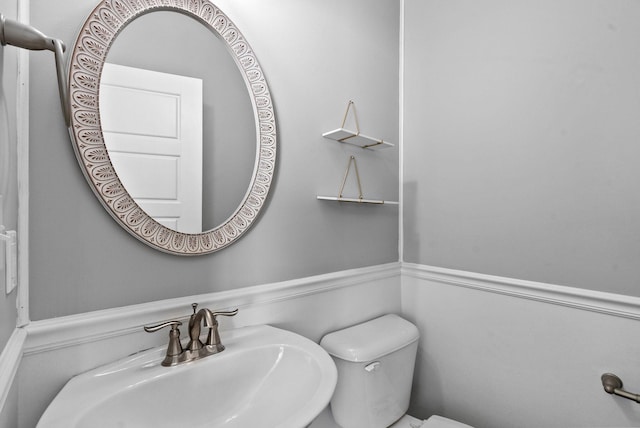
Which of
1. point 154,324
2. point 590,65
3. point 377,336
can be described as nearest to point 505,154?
point 590,65

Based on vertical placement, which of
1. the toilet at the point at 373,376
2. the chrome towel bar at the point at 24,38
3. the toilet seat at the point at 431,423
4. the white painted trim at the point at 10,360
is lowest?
the toilet seat at the point at 431,423

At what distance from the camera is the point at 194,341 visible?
0.82 metres

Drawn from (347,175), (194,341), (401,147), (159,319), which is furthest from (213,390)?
(401,147)

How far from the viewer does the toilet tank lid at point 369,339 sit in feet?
3.58

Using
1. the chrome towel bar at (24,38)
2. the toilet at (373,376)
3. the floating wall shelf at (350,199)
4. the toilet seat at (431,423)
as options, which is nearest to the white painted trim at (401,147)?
the floating wall shelf at (350,199)

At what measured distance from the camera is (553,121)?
3.53 ft

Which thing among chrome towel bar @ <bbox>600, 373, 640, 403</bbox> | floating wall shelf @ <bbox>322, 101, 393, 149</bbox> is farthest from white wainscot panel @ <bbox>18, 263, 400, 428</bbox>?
chrome towel bar @ <bbox>600, 373, 640, 403</bbox>

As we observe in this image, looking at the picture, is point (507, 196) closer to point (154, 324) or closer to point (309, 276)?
point (309, 276)

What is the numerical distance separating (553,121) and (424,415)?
1.33 meters

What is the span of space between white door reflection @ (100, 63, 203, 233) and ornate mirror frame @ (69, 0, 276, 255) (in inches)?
0.9

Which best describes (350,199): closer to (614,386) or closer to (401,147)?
(401,147)

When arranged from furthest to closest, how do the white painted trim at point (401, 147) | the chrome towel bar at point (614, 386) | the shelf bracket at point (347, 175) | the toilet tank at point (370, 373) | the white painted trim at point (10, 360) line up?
the white painted trim at point (401, 147) < the shelf bracket at point (347, 175) < the toilet tank at point (370, 373) < the chrome towel bar at point (614, 386) < the white painted trim at point (10, 360)

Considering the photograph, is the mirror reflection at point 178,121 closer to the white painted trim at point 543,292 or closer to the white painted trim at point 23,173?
the white painted trim at point 23,173

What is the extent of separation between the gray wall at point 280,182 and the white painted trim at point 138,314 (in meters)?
0.02
